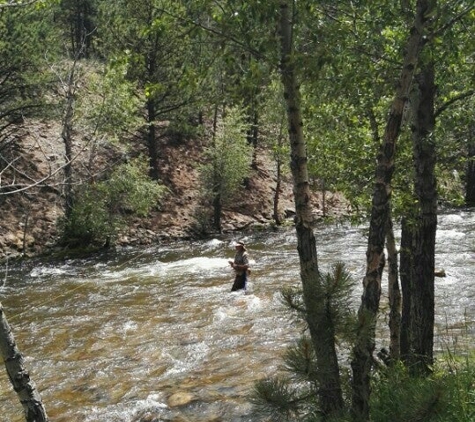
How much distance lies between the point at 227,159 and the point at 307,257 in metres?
24.9

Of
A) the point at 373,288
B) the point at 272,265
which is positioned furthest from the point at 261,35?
the point at 272,265

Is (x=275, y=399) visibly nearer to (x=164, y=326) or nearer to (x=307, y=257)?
(x=307, y=257)

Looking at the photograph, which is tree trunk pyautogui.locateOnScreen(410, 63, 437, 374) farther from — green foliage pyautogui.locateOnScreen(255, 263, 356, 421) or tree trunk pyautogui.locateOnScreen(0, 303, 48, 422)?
tree trunk pyautogui.locateOnScreen(0, 303, 48, 422)

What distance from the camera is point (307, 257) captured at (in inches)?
198

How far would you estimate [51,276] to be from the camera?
20.4 meters

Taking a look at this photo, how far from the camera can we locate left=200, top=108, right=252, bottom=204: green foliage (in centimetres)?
2970

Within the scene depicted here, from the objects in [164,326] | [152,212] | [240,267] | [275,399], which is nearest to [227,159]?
[152,212]

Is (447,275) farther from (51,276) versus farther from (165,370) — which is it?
(51,276)

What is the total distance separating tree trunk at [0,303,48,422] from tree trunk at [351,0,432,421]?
3.11 metres

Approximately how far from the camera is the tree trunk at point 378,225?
15.0ft

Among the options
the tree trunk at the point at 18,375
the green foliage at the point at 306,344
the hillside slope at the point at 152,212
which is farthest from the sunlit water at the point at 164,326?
the hillside slope at the point at 152,212

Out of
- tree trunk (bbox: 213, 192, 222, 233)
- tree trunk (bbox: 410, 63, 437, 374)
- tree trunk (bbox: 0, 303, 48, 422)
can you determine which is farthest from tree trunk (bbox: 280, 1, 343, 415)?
tree trunk (bbox: 213, 192, 222, 233)

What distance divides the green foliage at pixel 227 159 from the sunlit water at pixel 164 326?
24.3 feet

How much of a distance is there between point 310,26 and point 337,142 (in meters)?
3.11
